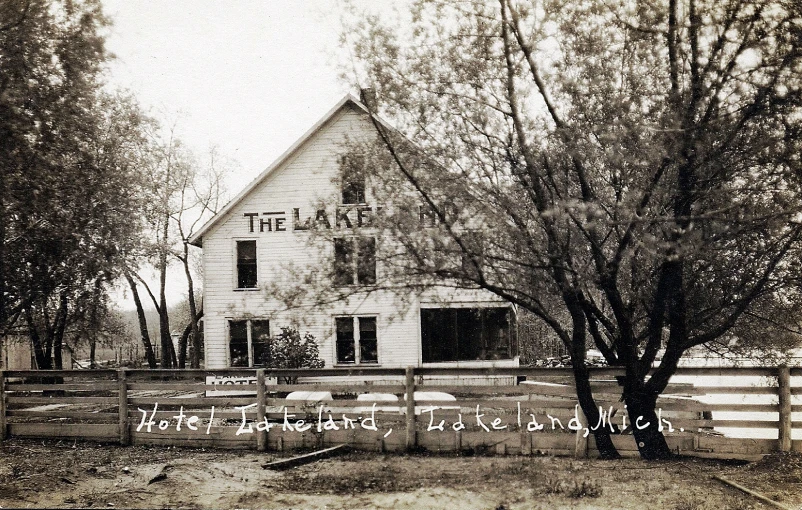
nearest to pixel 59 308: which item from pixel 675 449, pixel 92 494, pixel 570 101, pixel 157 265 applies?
pixel 92 494

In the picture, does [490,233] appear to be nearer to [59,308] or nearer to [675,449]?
[675,449]

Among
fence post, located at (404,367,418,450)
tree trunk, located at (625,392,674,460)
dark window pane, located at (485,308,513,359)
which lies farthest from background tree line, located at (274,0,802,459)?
dark window pane, located at (485,308,513,359)

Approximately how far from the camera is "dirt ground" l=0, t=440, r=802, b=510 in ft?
19.1

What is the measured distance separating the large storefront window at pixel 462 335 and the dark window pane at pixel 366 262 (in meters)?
11.0

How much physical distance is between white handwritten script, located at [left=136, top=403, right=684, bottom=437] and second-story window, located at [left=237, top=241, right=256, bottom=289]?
932cm

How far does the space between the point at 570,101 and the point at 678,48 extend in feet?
4.14

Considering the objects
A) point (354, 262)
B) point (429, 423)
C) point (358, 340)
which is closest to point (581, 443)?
→ point (429, 423)

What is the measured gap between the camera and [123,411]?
8742mm

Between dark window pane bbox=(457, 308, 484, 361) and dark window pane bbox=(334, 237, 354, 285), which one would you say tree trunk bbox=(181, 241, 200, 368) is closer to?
dark window pane bbox=(457, 308, 484, 361)

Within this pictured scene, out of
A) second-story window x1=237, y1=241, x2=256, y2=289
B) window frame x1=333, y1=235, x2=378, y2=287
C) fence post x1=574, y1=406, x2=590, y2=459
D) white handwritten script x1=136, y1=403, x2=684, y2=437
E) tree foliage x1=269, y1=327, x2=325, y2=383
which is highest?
second-story window x1=237, y1=241, x2=256, y2=289

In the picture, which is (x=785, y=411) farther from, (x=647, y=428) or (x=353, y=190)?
(x=353, y=190)

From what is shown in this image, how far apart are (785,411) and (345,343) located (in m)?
12.9

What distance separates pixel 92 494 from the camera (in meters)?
6.36

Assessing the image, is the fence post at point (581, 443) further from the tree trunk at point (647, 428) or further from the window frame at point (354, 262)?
the window frame at point (354, 262)
